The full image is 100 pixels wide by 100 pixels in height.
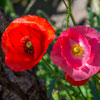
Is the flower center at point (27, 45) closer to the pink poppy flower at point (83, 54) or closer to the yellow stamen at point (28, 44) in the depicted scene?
the yellow stamen at point (28, 44)

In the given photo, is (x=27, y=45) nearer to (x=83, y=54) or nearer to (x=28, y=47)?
(x=28, y=47)

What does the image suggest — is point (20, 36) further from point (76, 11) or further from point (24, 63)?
point (76, 11)

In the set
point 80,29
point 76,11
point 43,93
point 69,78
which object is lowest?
point 76,11

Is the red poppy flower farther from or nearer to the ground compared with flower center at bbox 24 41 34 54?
farther from the ground

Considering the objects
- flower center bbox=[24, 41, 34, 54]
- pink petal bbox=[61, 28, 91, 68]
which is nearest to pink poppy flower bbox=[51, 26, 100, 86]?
pink petal bbox=[61, 28, 91, 68]

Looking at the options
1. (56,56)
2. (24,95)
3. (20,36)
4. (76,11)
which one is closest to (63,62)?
(56,56)

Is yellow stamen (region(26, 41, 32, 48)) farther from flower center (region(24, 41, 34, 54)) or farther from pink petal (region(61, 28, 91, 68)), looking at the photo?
pink petal (region(61, 28, 91, 68))
